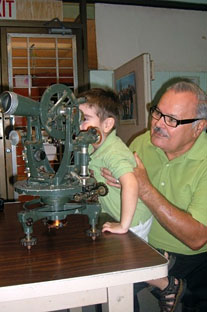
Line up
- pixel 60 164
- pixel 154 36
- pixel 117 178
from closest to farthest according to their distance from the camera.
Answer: pixel 60 164, pixel 117 178, pixel 154 36

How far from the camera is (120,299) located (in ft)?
2.91

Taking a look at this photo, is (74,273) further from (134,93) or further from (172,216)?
(134,93)

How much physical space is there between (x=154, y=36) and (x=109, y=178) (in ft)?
10.9

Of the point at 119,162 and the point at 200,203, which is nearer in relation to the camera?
the point at 119,162

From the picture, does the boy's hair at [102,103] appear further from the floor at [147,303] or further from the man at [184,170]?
the floor at [147,303]

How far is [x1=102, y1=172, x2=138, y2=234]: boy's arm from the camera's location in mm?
1143

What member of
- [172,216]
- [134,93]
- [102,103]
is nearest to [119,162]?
[172,216]

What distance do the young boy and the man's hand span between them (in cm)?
2

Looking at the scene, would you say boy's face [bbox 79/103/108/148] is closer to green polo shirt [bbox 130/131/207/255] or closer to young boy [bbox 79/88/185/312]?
young boy [bbox 79/88/185/312]

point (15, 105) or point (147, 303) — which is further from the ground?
point (15, 105)

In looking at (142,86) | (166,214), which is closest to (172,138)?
(166,214)

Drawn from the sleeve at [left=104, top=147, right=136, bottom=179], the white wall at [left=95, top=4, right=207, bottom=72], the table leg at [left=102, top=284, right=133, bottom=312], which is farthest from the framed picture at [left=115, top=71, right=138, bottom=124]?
the table leg at [left=102, top=284, right=133, bottom=312]

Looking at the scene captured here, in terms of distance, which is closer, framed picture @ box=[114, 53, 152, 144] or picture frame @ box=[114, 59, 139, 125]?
framed picture @ box=[114, 53, 152, 144]

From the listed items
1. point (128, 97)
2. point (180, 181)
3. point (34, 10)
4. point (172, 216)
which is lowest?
point (172, 216)
